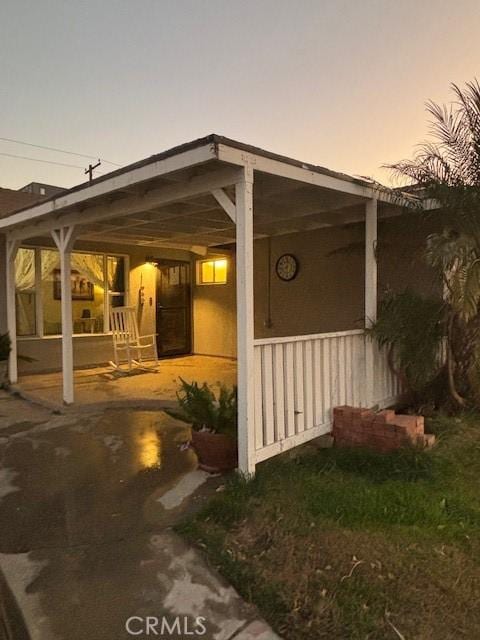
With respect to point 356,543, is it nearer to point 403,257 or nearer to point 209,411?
point 209,411

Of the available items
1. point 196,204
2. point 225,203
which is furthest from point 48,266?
point 225,203

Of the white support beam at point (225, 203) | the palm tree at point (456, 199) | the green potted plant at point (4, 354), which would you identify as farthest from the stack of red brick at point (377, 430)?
the green potted plant at point (4, 354)

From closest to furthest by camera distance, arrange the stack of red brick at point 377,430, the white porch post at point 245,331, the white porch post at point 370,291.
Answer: the white porch post at point 245,331 < the stack of red brick at point 377,430 < the white porch post at point 370,291

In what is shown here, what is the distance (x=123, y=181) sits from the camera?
138 inches

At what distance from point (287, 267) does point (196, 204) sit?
2698mm

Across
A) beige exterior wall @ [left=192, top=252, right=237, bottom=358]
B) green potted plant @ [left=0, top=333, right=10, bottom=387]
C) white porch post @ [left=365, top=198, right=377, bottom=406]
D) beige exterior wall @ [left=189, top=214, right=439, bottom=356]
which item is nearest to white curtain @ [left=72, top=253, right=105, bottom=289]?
green potted plant @ [left=0, top=333, right=10, bottom=387]

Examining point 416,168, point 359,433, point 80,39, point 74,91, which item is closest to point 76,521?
point 359,433

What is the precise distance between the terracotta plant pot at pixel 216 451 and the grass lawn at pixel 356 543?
25 centimetres

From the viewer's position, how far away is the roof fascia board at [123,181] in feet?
9.15

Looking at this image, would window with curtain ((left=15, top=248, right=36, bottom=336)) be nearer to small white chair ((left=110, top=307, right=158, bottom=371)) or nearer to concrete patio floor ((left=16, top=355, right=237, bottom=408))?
concrete patio floor ((left=16, top=355, right=237, bottom=408))

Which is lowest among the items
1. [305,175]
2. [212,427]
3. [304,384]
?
[212,427]

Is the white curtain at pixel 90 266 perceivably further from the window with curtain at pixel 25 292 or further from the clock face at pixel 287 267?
the clock face at pixel 287 267

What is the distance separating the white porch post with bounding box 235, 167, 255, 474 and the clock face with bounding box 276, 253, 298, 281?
3.75 metres

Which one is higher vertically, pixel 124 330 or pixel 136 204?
pixel 136 204
